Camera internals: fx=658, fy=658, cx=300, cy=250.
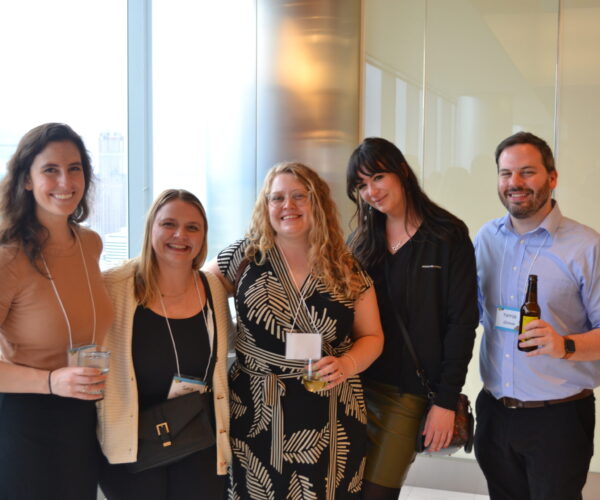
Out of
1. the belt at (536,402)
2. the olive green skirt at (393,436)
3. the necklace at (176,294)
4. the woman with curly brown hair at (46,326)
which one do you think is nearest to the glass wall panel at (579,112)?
the belt at (536,402)

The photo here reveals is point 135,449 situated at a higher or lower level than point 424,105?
lower

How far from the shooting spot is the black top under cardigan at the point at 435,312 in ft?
8.36

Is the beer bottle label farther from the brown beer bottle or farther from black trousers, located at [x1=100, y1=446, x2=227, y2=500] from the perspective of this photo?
black trousers, located at [x1=100, y1=446, x2=227, y2=500]

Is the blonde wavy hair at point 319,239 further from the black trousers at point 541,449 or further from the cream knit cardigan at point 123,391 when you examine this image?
the black trousers at point 541,449

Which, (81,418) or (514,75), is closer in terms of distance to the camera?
(81,418)

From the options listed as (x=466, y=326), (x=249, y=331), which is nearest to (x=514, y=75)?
(x=466, y=326)

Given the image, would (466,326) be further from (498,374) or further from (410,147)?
(410,147)

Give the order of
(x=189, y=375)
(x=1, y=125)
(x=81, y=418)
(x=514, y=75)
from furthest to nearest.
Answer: (x=514, y=75) → (x=1, y=125) → (x=189, y=375) → (x=81, y=418)

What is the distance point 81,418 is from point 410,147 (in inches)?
126

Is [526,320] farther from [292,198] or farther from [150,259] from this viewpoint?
[150,259]

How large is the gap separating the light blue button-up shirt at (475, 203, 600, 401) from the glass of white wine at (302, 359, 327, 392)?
84cm

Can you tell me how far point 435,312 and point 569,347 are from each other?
19.6 inches

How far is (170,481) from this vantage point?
230 cm

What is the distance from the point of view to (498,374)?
8.73 ft
